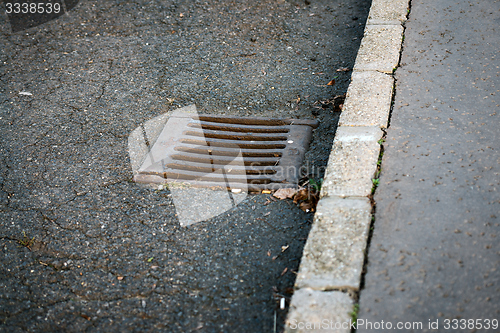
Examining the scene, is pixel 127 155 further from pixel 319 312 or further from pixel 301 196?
pixel 319 312

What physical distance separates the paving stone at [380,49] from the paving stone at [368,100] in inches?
3.5

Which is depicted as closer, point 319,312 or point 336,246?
point 319,312

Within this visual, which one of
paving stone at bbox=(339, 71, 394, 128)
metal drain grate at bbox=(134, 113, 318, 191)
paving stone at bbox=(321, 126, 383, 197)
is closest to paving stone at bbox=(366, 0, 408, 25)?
paving stone at bbox=(339, 71, 394, 128)

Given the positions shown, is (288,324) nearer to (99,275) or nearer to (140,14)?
(99,275)

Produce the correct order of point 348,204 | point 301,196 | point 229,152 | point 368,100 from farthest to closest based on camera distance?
point 229,152 < point 368,100 < point 301,196 < point 348,204

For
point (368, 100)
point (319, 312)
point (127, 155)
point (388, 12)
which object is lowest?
point (127, 155)

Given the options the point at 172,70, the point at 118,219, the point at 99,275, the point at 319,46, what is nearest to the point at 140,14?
the point at 172,70

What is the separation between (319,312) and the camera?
56.8 inches

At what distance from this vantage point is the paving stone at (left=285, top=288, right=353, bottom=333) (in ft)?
4.59

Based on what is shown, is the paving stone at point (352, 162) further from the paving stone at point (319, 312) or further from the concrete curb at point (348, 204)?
the paving stone at point (319, 312)

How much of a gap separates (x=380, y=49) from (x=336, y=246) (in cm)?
161

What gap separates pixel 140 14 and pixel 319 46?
1.72 m

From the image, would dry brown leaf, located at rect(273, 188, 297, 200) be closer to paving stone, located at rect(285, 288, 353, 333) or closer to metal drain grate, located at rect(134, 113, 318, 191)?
metal drain grate, located at rect(134, 113, 318, 191)

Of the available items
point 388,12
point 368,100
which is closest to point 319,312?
point 368,100
